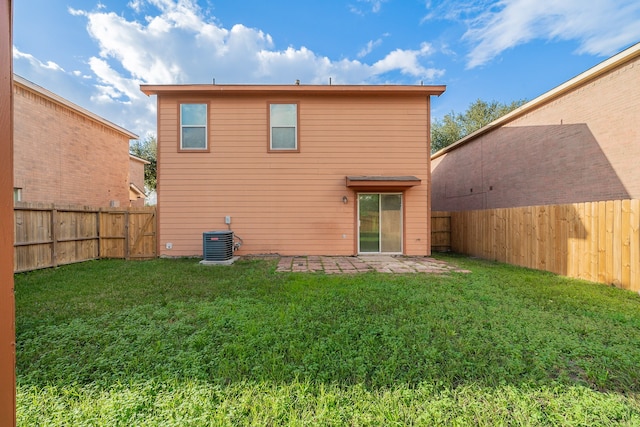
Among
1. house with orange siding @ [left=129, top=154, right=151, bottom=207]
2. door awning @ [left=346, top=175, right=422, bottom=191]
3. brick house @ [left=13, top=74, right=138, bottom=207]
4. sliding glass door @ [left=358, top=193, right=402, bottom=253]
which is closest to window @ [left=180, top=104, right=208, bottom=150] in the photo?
door awning @ [left=346, top=175, right=422, bottom=191]

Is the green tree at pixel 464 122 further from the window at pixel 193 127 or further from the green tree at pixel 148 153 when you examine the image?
the green tree at pixel 148 153

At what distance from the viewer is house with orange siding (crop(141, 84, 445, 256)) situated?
25.8 feet

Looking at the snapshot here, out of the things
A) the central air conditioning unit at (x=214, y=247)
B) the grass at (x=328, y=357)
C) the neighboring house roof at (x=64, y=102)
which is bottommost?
the grass at (x=328, y=357)

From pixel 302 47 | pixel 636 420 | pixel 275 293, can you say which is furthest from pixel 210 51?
pixel 636 420

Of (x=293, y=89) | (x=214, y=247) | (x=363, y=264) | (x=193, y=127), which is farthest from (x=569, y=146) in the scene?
(x=193, y=127)

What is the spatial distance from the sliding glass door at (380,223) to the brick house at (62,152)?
35.4 feet

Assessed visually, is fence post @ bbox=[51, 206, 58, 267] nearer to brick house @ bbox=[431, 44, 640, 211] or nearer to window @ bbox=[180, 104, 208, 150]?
window @ bbox=[180, 104, 208, 150]

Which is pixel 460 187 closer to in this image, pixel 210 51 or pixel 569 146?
pixel 569 146

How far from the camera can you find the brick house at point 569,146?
6.36m

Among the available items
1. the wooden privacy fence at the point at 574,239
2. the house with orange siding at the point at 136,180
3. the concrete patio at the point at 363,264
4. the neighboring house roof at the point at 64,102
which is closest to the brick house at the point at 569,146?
the wooden privacy fence at the point at 574,239

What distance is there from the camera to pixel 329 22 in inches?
407

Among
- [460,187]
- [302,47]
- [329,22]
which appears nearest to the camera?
[329,22]

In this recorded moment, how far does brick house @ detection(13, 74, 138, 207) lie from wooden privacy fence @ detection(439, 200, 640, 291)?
14729 millimetres

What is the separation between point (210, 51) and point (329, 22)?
5.97 meters
